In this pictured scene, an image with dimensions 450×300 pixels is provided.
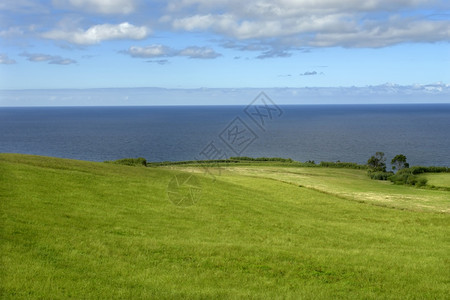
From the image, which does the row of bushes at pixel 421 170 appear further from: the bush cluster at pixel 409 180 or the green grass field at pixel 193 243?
the green grass field at pixel 193 243

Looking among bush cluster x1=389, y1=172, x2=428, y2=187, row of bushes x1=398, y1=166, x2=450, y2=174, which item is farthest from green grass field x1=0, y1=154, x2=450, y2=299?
row of bushes x1=398, y1=166, x2=450, y2=174

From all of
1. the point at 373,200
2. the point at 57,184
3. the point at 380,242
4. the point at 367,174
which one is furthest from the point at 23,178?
the point at 367,174

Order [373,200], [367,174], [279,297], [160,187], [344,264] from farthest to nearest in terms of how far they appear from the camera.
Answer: [367,174] < [373,200] < [160,187] < [344,264] < [279,297]

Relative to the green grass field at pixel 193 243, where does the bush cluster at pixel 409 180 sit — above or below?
below

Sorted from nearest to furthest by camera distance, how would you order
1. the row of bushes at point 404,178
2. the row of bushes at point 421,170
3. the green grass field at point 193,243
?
1. the green grass field at point 193,243
2. the row of bushes at point 404,178
3. the row of bushes at point 421,170

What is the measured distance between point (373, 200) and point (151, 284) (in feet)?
135

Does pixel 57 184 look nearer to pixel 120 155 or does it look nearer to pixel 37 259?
pixel 37 259

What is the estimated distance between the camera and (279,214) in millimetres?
34719

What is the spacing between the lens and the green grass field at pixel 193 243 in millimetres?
15164

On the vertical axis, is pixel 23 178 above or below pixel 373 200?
above

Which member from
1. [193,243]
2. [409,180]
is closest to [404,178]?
[409,180]

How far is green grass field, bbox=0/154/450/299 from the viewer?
15.2m

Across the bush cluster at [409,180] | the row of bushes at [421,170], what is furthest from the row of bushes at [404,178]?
the row of bushes at [421,170]

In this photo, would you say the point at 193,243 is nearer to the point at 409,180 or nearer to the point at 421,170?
the point at 409,180
